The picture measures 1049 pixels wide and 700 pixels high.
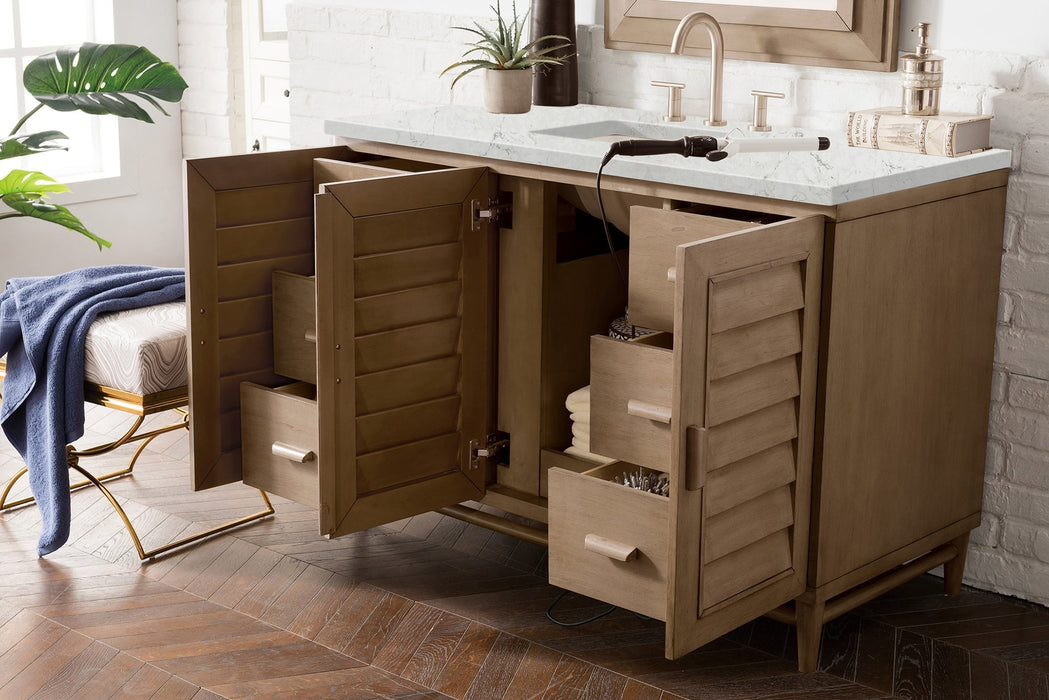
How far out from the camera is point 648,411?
239 cm

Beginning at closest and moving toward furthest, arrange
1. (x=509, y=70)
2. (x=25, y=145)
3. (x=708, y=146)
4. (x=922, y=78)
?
(x=708, y=146), (x=922, y=78), (x=509, y=70), (x=25, y=145)

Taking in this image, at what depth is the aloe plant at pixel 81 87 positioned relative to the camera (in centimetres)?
353

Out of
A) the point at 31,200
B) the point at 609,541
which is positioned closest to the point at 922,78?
the point at 609,541

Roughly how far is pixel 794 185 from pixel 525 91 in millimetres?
1020

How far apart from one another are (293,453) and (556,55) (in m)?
1.18

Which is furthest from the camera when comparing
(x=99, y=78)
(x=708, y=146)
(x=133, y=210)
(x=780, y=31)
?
(x=133, y=210)

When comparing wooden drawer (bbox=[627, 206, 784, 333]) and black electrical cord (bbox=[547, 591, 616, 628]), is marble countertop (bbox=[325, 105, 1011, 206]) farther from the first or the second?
black electrical cord (bbox=[547, 591, 616, 628])

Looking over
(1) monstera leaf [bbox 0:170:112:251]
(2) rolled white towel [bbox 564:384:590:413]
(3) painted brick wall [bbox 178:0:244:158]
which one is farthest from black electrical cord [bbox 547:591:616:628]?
(3) painted brick wall [bbox 178:0:244:158]

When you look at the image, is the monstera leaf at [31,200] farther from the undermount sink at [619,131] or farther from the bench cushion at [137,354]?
the undermount sink at [619,131]

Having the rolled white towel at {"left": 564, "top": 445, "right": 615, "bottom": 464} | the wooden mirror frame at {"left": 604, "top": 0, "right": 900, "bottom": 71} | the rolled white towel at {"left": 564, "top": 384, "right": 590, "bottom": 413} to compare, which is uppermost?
the wooden mirror frame at {"left": 604, "top": 0, "right": 900, "bottom": 71}

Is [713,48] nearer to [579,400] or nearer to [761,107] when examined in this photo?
[761,107]

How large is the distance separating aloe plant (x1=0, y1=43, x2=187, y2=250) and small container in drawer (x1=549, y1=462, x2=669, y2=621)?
5.80 ft

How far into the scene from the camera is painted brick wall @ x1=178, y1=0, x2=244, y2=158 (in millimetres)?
4949

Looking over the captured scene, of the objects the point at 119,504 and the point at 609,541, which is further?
the point at 119,504
